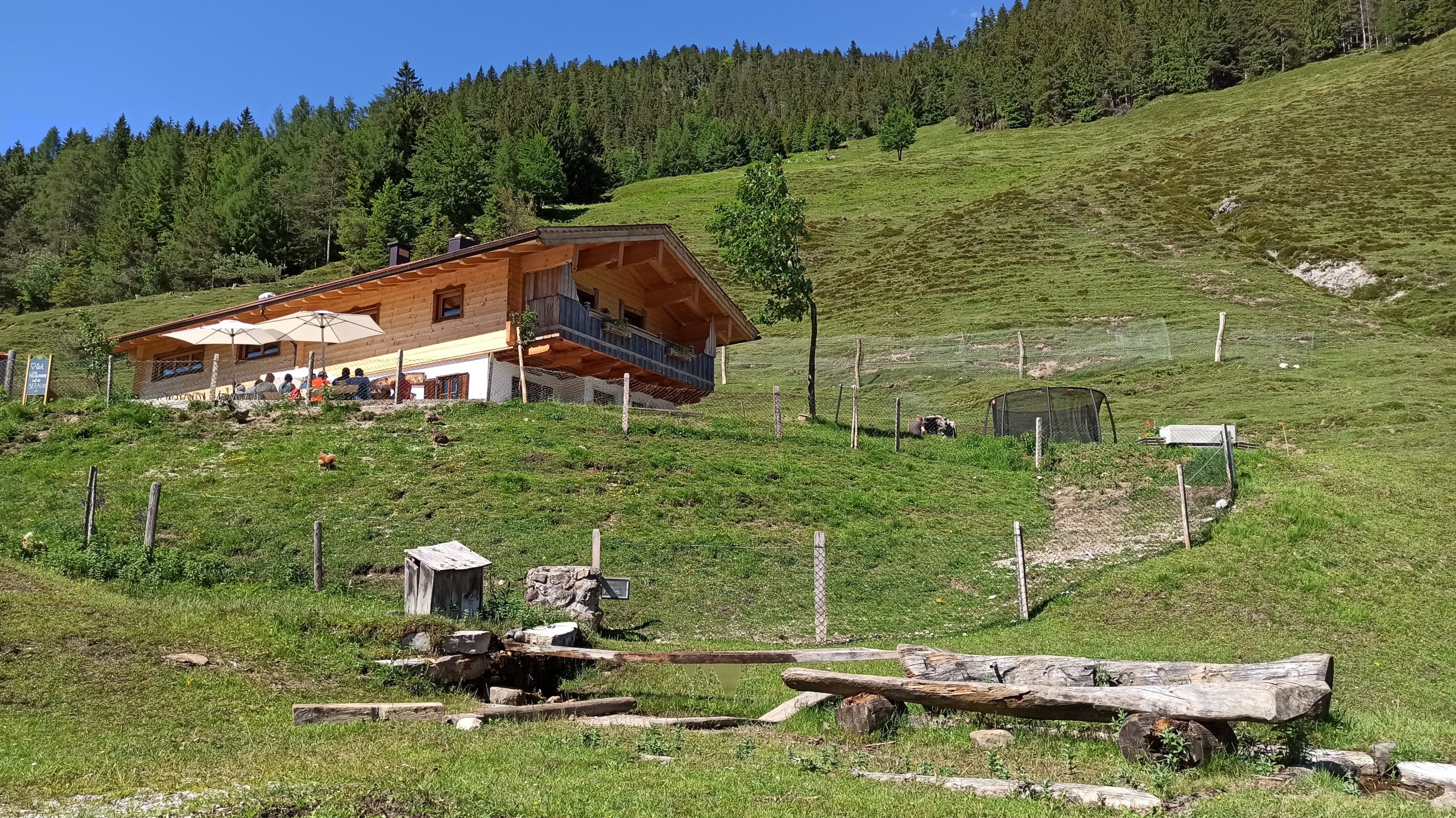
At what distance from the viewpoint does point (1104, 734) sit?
30.4ft

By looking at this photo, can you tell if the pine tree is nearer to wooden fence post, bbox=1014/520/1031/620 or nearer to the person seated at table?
the person seated at table

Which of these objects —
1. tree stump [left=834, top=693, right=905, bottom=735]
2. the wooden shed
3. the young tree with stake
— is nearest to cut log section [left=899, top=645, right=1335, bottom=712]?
tree stump [left=834, top=693, right=905, bottom=735]

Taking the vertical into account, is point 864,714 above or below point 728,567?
below

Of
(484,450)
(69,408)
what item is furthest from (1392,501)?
(69,408)

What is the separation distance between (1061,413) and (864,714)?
22.5 meters

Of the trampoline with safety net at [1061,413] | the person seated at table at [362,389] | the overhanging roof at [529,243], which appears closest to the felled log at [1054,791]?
the trampoline with safety net at [1061,413]

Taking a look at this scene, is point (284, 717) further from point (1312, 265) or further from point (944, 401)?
point (1312, 265)

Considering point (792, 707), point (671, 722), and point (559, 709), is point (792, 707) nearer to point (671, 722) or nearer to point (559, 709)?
point (671, 722)

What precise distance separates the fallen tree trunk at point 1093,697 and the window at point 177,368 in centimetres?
3572

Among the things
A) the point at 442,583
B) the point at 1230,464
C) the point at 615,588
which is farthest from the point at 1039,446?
the point at 442,583

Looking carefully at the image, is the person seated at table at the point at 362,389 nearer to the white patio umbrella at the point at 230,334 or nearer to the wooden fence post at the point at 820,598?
the white patio umbrella at the point at 230,334

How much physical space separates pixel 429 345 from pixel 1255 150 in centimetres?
7605

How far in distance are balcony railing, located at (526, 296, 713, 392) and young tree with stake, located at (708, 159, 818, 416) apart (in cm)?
354

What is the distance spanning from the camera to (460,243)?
1384 inches
